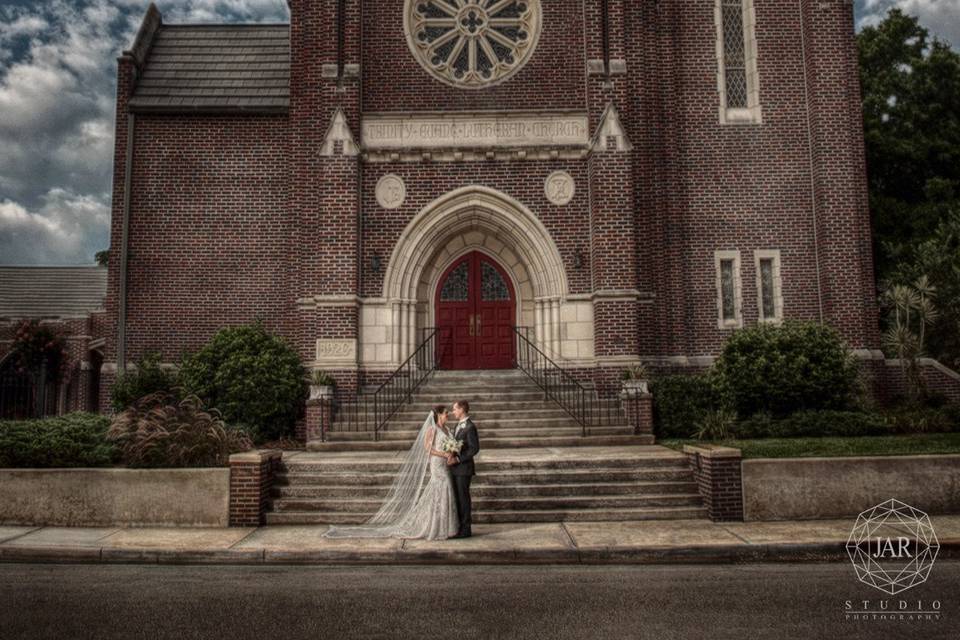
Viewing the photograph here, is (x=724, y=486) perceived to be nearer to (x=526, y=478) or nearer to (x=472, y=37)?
(x=526, y=478)

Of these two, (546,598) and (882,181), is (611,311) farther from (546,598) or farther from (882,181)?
(882,181)

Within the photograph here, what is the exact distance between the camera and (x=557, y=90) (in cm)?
1555

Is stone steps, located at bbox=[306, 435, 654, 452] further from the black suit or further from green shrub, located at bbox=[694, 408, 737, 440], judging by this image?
the black suit

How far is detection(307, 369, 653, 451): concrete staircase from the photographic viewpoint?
40.2ft

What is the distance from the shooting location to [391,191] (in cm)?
1505

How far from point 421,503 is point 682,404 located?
675 cm

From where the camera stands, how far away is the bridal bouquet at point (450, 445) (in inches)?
331

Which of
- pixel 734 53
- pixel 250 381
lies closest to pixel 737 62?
pixel 734 53

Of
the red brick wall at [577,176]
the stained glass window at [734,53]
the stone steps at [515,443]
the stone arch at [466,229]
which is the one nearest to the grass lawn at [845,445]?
the stone steps at [515,443]

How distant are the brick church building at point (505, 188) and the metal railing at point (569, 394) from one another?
36 cm

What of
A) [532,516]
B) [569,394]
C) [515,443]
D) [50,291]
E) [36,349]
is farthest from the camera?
[50,291]

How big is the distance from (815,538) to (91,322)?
73.4 feet

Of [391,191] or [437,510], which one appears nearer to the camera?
[437,510]

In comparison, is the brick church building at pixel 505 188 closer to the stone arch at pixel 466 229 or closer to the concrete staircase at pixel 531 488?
the stone arch at pixel 466 229
